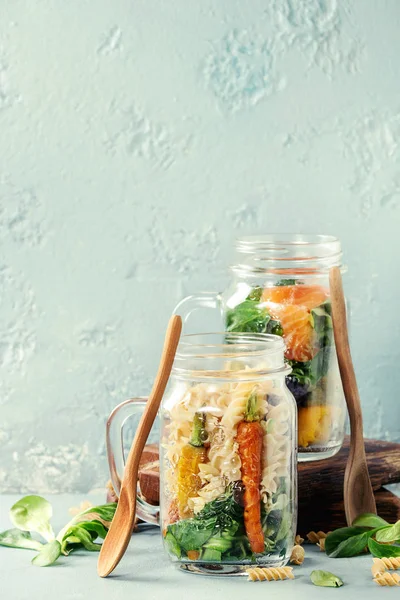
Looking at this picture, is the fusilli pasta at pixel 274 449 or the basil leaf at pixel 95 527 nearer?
the fusilli pasta at pixel 274 449

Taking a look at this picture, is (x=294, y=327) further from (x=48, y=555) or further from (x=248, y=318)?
(x=48, y=555)

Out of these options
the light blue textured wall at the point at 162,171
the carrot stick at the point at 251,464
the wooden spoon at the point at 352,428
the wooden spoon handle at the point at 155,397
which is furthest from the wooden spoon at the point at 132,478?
the light blue textured wall at the point at 162,171

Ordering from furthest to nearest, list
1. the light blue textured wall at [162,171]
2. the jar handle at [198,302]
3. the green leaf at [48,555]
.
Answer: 1. the light blue textured wall at [162,171]
2. the jar handle at [198,302]
3. the green leaf at [48,555]

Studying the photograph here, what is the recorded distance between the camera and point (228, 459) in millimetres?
895

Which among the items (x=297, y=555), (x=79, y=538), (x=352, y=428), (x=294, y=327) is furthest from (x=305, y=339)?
(x=79, y=538)

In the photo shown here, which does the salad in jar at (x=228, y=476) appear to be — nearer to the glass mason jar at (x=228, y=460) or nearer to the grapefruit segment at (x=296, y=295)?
the glass mason jar at (x=228, y=460)

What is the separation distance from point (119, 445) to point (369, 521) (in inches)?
11.3

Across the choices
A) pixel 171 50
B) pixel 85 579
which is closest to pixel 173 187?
pixel 171 50

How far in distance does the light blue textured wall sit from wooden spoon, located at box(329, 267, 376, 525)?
0.96ft

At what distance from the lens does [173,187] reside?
1332mm

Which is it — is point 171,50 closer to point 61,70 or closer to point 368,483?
point 61,70

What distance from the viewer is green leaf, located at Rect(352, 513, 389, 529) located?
1.01 m

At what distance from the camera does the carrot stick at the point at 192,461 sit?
91 centimetres

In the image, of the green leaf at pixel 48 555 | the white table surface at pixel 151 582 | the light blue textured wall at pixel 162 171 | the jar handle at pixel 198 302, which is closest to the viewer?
the white table surface at pixel 151 582
